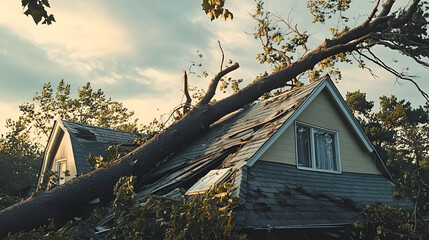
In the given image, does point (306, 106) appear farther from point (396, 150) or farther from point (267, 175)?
point (396, 150)

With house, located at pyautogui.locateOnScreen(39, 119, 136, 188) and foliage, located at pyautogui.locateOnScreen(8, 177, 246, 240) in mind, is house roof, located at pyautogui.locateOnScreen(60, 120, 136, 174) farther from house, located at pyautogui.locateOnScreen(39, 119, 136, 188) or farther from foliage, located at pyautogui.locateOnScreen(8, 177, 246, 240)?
foliage, located at pyautogui.locateOnScreen(8, 177, 246, 240)

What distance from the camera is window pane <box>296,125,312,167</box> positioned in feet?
34.1

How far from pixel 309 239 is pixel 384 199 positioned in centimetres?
422

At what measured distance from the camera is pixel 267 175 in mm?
8539

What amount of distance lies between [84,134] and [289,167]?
424 inches

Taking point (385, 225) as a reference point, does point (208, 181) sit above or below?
above

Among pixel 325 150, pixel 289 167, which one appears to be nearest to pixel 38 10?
pixel 289 167

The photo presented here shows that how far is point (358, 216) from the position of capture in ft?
27.7

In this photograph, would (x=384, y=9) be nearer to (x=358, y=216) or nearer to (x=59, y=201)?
(x=358, y=216)

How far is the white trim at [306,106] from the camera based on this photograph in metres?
8.68

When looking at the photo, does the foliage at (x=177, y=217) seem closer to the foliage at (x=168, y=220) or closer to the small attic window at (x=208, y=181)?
the foliage at (x=168, y=220)

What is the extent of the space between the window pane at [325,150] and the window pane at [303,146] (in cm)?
37

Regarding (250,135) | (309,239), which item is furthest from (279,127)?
(309,239)

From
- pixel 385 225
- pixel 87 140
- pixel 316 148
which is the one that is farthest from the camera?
pixel 87 140
